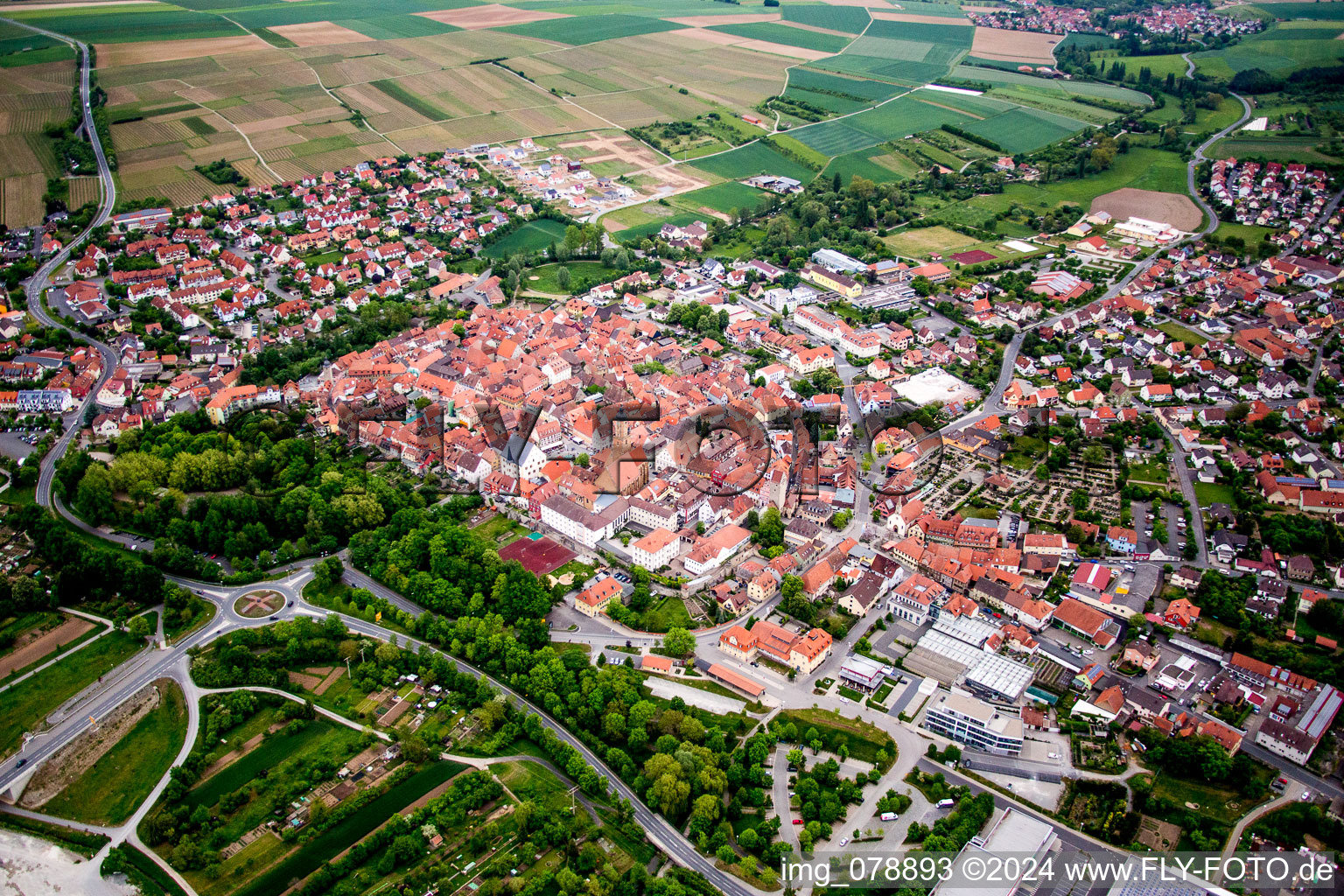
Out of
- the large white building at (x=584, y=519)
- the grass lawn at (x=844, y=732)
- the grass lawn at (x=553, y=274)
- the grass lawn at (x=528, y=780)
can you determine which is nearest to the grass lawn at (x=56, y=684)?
the grass lawn at (x=528, y=780)

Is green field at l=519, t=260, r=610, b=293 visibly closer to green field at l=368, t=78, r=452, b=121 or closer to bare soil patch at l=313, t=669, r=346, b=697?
green field at l=368, t=78, r=452, b=121

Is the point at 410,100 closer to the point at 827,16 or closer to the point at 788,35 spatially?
the point at 788,35

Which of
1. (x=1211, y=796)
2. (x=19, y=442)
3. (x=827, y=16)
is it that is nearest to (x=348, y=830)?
(x=1211, y=796)

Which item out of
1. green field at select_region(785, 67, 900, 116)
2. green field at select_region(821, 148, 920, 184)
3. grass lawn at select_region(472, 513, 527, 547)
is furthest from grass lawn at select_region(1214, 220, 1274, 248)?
grass lawn at select_region(472, 513, 527, 547)

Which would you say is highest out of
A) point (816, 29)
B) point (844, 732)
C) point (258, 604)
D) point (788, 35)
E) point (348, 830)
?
point (816, 29)

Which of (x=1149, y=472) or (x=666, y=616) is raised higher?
(x=1149, y=472)

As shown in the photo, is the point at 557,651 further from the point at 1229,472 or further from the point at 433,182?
the point at 433,182
